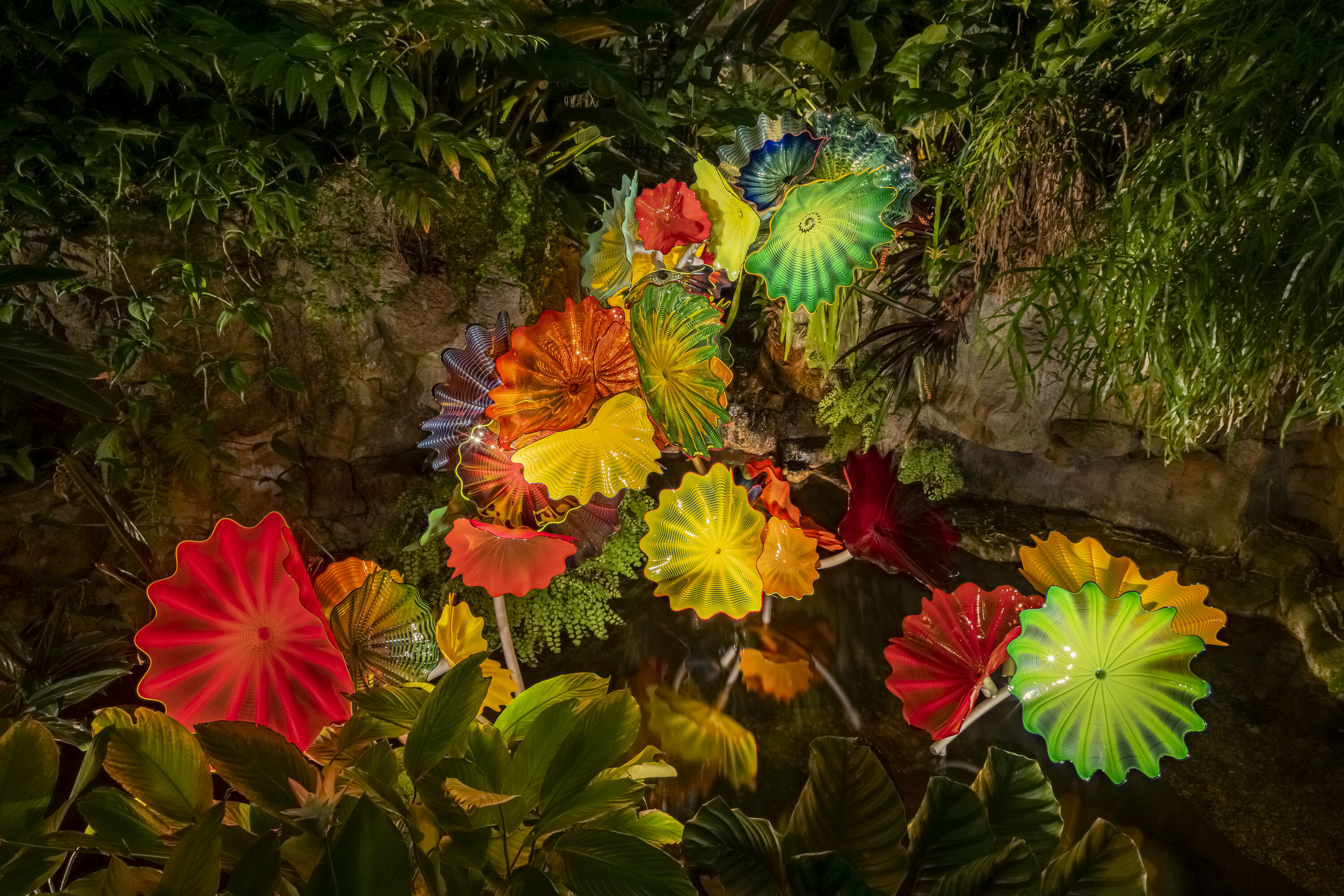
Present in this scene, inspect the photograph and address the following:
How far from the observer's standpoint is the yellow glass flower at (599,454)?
1575mm

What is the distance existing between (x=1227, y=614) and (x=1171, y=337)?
1.60 m

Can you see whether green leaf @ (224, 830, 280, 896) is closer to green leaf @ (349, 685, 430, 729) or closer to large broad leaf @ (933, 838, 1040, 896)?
green leaf @ (349, 685, 430, 729)

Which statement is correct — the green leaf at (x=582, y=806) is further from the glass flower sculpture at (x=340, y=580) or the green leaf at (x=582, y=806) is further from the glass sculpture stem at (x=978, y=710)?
the glass sculpture stem at (x=978, y=710)

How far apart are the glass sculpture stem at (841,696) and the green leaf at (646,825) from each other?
5.27ft

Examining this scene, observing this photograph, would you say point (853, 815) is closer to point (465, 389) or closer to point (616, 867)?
point (616, 867)

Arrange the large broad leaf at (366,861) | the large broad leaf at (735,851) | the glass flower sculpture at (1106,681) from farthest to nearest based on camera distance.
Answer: the glass flower sculpture at (1106,681), the large broad leaf at (735,851), the large broad leaf at (366,861)

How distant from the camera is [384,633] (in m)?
1.38

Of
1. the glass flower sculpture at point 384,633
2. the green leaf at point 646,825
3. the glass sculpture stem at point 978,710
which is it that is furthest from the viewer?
the glass sculpture stem at point 978,710

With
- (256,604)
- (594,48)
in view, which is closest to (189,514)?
(256,604)

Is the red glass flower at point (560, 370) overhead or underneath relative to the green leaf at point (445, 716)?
overhead

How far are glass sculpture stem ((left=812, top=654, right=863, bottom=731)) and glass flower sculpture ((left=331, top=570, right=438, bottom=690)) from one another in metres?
1.56

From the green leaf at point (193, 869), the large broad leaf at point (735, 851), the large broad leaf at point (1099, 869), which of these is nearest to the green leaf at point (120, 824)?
the green leaf at point (193, 869)

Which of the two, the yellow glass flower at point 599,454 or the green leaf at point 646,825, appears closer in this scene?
the green leaf at point 646,825

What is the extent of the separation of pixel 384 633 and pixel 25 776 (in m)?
0.68
